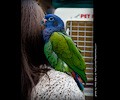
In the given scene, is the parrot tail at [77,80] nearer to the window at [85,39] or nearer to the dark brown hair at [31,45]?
the window at [85,39]

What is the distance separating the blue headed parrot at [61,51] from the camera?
2.69m

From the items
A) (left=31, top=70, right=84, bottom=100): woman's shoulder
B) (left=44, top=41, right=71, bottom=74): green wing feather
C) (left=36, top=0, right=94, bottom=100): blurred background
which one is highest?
(left=36, top=0, right=94, bottom=100): blurred background

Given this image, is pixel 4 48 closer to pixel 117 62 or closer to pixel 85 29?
pixel 85 29

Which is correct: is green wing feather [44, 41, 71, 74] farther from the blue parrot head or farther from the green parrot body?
the blue parrot head

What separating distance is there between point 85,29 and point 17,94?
693 millimetres

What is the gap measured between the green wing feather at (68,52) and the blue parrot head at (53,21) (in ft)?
0.20

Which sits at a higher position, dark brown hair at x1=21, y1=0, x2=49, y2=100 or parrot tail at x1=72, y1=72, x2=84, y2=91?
dark brown hair at x1=21, y1=0, x2=49, y2=100

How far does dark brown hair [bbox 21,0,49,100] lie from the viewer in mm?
2701

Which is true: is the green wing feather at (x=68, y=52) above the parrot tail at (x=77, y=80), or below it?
above

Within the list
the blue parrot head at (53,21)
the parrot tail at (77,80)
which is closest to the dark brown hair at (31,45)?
the blue parrot head at (53,21)

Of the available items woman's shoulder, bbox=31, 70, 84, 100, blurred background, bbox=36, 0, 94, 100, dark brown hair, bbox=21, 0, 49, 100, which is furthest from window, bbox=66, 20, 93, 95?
dark brown hair, bbox=21, 0, 49, 100

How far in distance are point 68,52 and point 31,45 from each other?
28 cm

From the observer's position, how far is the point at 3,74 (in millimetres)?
2801

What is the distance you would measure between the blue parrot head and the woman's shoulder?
13.1 inches
